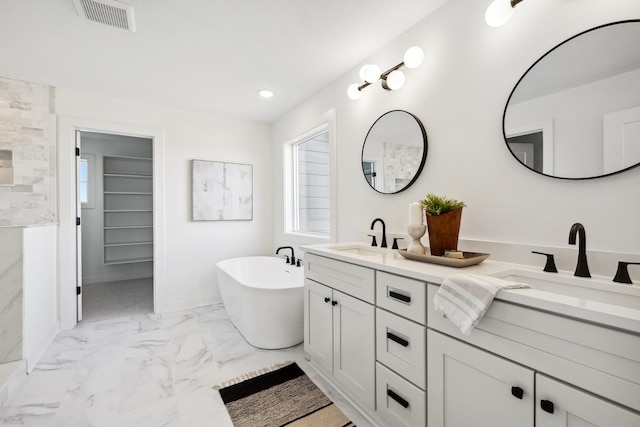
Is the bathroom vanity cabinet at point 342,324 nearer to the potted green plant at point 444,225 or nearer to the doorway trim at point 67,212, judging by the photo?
the potted green plant at point 444,225

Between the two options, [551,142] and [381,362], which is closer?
[551,142]

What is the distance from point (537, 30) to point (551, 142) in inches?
21.2

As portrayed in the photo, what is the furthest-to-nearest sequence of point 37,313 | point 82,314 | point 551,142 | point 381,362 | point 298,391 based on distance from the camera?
point 82,314, point 37,313, point 298,391, point 381,362, point 551,142

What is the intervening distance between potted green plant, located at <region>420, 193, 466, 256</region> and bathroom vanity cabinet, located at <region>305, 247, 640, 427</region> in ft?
0.54

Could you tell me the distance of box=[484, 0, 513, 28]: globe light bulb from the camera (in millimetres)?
1305

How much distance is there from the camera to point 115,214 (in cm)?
467

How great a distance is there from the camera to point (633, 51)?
1047mm

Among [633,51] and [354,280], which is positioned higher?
[633,51]

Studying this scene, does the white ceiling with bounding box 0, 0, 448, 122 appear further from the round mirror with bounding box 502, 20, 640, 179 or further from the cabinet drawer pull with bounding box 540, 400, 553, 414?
the cabinet drawer pull with bounding box 540, 400, 553, 414

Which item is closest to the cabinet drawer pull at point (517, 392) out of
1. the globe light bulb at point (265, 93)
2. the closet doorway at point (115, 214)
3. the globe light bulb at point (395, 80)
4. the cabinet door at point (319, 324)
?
the cabinet door at point (319, 324)

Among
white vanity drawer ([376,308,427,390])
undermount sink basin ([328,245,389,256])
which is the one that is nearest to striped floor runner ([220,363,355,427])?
white vanity drawer ([376,308,427,390])

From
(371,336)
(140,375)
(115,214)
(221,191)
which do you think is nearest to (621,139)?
(371,336)

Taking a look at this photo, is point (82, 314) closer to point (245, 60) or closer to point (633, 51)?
point (245, 60)

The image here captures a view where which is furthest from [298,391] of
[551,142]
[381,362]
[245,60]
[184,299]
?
[245,60]
